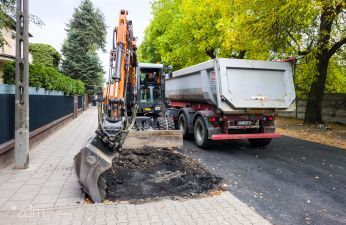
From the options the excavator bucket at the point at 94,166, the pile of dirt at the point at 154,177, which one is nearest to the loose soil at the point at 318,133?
the pile of dirt at the point at 154,177

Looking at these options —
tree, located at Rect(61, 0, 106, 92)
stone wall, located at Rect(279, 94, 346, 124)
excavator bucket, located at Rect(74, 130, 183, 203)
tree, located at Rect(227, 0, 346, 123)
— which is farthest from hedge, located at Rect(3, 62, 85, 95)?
tree, located at Rect(61, 0, 106, 92)

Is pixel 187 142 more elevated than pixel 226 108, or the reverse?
pixel 226 108

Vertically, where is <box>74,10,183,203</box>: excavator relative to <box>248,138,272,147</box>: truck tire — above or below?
above

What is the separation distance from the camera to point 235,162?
26.5 feet

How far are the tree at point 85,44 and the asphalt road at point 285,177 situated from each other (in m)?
30.0

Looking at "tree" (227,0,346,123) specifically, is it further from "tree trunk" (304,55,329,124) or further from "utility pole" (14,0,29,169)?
"utility pole" (14,0,29,169)

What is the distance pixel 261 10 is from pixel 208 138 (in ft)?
19.6

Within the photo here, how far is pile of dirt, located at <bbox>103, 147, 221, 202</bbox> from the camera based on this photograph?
542 cm

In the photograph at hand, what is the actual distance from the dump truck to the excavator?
1307 mm

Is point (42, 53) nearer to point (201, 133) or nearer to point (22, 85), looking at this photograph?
point (201, 133)

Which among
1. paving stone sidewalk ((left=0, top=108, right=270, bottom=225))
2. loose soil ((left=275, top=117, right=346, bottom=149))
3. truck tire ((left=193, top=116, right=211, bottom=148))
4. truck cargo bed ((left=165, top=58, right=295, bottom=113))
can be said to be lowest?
paving stone sidewalk ((left=0, top=108, right=270, bottom=225))

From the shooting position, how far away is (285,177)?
6.64 m

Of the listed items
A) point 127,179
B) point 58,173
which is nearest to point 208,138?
point 127,179

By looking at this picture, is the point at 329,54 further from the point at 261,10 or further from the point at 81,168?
the point at 81,168
